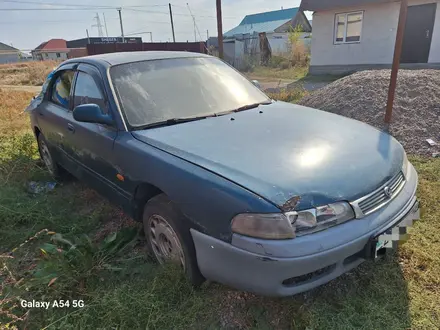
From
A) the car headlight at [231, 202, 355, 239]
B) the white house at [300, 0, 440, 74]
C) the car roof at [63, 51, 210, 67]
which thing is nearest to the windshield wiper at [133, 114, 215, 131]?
the car roof at [63, 51, 210, 67]

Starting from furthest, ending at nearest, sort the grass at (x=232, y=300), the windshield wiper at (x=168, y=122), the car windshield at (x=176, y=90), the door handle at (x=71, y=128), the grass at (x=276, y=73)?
the grass at (x=276, y=73) → the door handle at (x=71, y=128) → the car windshield at (x=176, y=90) → the windshield wiper at (x=168, y=122) → the grass at (x=232, y=300)

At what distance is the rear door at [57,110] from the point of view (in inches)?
144

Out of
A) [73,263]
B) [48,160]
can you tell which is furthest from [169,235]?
[48,160]

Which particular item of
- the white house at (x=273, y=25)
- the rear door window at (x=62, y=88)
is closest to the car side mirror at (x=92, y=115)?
the rear door window at (x=62, y=88)

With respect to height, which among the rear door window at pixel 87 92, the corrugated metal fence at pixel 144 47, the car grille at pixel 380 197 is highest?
the corrugated metal fence at pixel 144 47

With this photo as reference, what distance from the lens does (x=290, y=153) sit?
2205 mm

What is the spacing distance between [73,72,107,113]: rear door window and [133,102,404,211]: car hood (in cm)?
65

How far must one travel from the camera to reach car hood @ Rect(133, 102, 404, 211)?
6.23 feet

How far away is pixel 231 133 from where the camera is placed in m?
2.54

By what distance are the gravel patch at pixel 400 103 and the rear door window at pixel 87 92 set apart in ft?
13.3

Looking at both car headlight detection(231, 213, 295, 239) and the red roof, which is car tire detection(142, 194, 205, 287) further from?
the red roof

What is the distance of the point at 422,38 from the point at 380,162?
1287 cm

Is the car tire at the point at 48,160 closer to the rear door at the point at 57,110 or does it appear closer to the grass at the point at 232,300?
the rear door at the point at 57,110

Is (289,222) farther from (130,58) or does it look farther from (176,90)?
(130,58)
